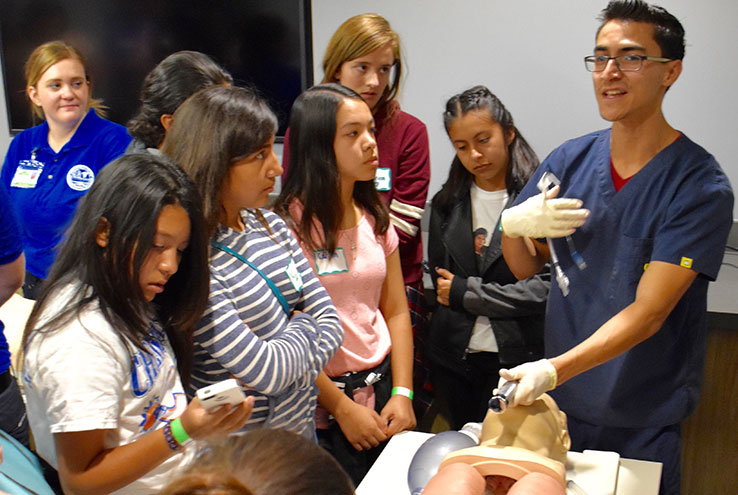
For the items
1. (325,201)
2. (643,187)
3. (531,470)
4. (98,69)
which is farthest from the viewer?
(98,69)

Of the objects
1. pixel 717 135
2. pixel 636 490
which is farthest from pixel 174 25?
pixel 636 490

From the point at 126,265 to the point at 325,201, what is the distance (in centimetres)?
64

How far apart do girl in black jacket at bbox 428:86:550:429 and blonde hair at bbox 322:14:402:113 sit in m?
0.22

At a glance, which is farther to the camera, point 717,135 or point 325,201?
point 717,135

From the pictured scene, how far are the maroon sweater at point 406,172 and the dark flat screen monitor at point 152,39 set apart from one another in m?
1.08

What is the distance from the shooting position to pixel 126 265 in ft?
3.74

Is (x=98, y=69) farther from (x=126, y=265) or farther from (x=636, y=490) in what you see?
(x=636, y=490)

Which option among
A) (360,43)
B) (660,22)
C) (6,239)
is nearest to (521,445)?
(660,22)

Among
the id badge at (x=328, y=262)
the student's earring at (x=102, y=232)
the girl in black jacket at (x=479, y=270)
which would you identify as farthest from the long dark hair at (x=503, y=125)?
the student's earring at (x=102, y=232)

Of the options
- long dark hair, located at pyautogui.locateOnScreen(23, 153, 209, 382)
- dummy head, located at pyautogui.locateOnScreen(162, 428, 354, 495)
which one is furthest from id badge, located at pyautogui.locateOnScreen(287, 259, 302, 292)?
dummy head, located at pyautogui.locateOnScreen(162, 428, 354, 495)

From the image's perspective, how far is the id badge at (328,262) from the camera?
1668 mm

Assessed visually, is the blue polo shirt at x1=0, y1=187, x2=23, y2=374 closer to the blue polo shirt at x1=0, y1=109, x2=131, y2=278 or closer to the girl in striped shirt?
the girl in striped shirt

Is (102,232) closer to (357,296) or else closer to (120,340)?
(120,340)

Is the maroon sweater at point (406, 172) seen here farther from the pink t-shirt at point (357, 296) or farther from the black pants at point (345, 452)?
the black pants at point (345, 452)
